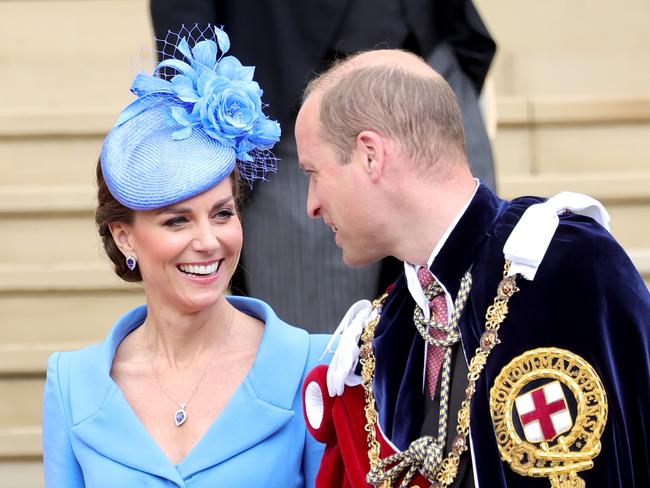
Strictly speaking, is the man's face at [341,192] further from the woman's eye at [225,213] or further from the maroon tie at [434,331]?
the woman's eye at [225,213]

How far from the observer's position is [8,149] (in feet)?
17.7

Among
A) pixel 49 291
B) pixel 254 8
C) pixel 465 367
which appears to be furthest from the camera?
pixel 49 291

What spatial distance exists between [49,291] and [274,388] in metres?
2.07

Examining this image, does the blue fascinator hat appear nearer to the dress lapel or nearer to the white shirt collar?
the dress lapel

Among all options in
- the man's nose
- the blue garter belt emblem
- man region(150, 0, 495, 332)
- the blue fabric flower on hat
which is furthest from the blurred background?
the blue garter belt emblem

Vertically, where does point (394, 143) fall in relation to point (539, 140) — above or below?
above

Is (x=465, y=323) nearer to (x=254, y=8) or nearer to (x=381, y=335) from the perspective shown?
(x=381, y=335)

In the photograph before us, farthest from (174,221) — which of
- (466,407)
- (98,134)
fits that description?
(98,134)

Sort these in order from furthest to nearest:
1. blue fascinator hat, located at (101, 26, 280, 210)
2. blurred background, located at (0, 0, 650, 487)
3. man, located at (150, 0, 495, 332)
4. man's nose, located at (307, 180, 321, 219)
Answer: blurred background, located at (0, 0, 650, 487) < man, located at (150, 0, 495, 332) < blue fascinator hat, located at (101, 26, 280, 210) < man's nose, located at (307, 180, 321, 219)

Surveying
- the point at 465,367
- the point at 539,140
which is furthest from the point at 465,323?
the point at 539,140

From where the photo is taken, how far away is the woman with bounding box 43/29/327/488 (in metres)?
3.31

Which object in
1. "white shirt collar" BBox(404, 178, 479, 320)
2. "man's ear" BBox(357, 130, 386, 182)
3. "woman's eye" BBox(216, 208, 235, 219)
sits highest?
"man's ear" BBox(357, 130, 386, 182)

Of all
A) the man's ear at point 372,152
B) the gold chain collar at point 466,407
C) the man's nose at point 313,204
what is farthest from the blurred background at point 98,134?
the gold chain collar at point 466,407

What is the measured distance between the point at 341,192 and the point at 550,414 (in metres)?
0.64
